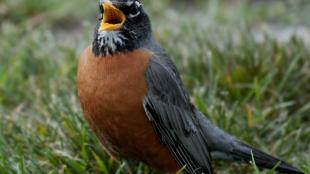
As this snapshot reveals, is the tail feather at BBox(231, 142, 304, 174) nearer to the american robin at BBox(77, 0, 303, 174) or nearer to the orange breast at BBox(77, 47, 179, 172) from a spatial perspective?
the american robin at BBox(77, 0, 303, 174)

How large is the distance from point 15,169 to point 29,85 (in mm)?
1788

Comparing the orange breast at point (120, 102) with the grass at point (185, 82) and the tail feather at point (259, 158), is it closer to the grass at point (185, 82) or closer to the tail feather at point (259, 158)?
the grass at point (185, 82)

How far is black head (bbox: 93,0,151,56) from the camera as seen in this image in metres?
4.43

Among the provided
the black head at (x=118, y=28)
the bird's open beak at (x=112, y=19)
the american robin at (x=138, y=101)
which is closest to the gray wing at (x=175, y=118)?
the american robin at (x=138, y=101)

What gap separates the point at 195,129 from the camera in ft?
15.7

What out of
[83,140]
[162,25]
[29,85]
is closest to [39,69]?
[29,85]

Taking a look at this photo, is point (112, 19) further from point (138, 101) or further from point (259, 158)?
point (259, 158)

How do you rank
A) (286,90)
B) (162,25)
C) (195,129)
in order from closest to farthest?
(195,129) → (286,90) → (162,25)

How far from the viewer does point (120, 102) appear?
4320 mm

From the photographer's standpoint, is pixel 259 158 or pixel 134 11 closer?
pixel 134 11

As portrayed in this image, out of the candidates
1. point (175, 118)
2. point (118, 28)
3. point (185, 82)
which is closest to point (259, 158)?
point (175, 118)

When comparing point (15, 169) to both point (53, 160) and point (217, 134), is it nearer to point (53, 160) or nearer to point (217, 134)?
point (53, 160)

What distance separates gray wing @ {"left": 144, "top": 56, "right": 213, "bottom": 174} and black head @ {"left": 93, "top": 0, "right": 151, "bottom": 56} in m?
0.21

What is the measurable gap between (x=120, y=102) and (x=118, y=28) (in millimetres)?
474
